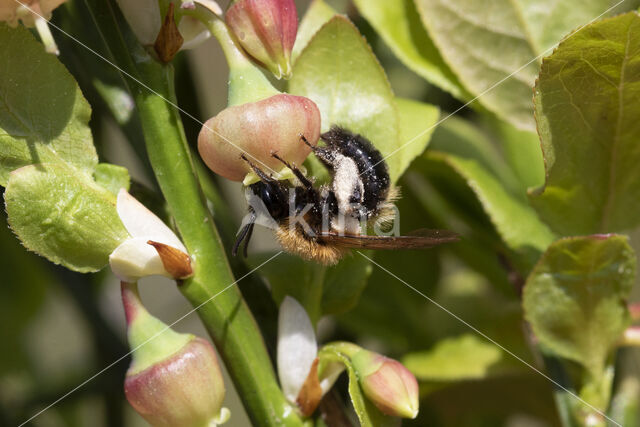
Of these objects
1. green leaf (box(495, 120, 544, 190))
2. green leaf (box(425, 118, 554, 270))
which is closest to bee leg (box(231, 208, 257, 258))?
green leaf (box(425, 118, 554, 270))

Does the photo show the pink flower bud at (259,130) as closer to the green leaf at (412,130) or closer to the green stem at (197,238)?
the green stem at (197,238)

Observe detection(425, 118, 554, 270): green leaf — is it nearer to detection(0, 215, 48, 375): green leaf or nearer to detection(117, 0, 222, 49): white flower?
detection(117, 0, 222, 49): white flower

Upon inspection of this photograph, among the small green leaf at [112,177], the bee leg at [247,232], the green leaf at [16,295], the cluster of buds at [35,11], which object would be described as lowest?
the green leaf at [16,295]

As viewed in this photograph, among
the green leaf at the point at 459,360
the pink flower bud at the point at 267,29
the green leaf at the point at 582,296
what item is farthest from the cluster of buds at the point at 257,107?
the green leaf at the point at 459,360

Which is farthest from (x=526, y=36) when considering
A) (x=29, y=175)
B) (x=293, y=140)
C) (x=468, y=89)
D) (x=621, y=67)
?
(x=29, y=175)

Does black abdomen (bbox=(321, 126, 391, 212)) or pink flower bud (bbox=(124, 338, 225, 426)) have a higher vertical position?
black abdomen (bbox=(321, 126, 391, 212))

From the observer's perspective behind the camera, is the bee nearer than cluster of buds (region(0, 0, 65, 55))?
No

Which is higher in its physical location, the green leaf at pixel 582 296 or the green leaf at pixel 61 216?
the green leaf at pixel 61 216
